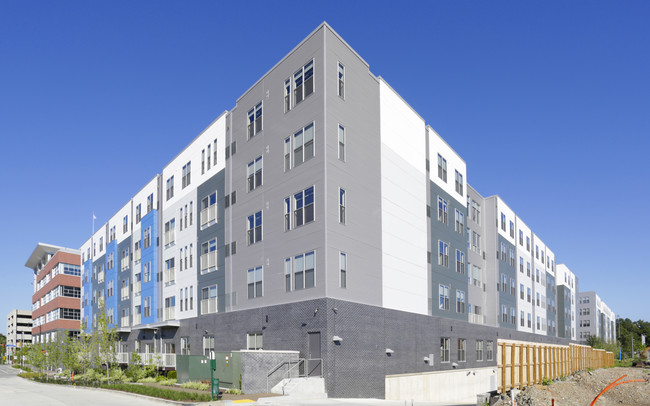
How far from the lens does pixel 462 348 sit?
158 feet

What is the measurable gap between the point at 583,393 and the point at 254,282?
2244cm

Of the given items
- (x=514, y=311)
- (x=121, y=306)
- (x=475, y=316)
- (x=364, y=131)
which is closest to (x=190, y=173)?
(x=364, y=131)

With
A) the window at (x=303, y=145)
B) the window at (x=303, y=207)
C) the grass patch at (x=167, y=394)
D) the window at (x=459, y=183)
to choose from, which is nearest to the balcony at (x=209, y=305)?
the grass patch at (x=167, y=394)

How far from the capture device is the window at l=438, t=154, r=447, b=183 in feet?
157

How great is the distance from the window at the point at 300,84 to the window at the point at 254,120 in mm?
3488

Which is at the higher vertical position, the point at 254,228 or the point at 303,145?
the point at 303,145

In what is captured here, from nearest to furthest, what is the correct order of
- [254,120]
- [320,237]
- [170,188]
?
[320,237] < [254,120] < [170,188]

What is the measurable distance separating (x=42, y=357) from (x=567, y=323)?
80.3 metres

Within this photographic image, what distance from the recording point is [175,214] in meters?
49.9

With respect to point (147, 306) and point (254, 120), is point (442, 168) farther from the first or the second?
point (147, 306)

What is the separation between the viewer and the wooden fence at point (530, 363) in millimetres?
26359

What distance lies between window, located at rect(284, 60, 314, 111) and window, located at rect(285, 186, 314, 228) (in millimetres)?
5657

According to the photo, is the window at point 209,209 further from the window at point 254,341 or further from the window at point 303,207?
the window at point 303,207

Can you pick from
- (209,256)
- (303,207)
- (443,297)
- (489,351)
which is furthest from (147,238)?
(489,351)
